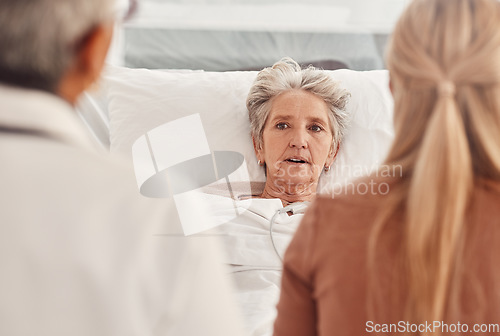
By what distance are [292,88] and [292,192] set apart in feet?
1.10

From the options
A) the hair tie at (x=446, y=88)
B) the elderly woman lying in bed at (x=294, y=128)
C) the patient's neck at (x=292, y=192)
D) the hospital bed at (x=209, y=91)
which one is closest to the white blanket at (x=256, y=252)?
the elderly woman lying in bed at (x=294, y=128)

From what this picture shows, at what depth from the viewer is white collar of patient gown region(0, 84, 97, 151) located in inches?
21.1

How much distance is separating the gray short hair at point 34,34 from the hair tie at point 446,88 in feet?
1.43

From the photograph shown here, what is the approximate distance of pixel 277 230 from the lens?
1.65 meters

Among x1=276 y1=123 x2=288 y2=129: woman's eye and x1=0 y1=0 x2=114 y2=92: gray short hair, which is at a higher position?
x1=0 y1=0 x2=114 y2=92: gray short hair

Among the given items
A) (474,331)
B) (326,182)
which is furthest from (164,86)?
(474,331)

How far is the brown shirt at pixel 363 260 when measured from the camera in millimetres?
782

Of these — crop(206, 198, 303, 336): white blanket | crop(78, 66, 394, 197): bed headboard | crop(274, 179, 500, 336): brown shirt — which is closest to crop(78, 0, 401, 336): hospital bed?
crop(78, 66, 394, 197): bed headboard

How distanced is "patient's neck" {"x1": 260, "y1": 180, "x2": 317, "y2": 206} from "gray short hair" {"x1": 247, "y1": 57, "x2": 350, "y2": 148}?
165 millimetres

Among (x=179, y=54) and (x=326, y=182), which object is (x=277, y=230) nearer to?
(x=326, y=182)

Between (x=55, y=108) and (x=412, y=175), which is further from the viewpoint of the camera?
(x=412, y=175)

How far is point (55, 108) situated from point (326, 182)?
158 cm

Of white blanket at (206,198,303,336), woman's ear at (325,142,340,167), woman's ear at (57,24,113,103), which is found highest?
A: woman's ear at (57,24,113,103)

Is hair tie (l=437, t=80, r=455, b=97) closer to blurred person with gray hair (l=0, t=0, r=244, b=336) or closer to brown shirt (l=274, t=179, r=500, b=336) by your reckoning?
brown shirt (l=274, t=179, r=500, b=336)
